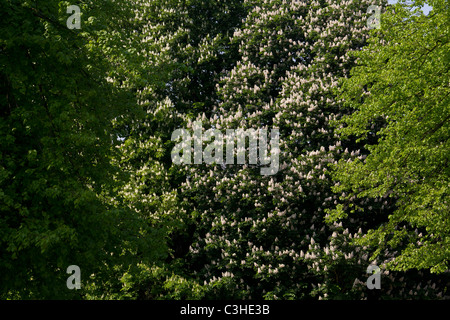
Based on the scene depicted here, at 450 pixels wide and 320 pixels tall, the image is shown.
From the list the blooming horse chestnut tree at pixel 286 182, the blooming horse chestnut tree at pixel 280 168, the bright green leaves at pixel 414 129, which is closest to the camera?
the bright green leaves at pixel 414 129

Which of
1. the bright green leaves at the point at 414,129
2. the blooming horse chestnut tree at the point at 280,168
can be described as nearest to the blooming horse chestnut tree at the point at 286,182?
the blooming horse chestnut tree at the point at 280,168

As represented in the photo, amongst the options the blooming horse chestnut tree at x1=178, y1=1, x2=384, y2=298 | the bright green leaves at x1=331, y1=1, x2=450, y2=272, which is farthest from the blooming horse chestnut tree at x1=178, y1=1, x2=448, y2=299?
the bright green leaves at x1=331, y1=1, x2=450, y2=272

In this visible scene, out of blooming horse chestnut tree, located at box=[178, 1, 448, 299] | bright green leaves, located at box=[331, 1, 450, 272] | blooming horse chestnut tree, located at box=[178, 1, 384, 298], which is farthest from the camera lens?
blooming horse chestnut tree, located at box=[178, 1, 384, 298]

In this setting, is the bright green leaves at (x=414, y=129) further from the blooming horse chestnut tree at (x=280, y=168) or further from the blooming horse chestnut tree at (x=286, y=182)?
the blooming horse chestnut tree at (x=280, y=168)

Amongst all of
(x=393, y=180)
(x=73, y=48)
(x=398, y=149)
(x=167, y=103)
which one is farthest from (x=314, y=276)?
(x=73, y=48)

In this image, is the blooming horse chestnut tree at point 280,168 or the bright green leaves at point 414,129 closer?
the bright green leaves at point 414,129

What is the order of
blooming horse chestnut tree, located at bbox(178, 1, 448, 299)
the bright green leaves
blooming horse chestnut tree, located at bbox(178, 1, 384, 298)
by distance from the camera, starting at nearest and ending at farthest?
the bright green leaves < blooming horse chestnut tree, located at bbox(178, 1, 448, 299) < blooming horse chestnut tree, located at bbox(178, 1, 384, 298)

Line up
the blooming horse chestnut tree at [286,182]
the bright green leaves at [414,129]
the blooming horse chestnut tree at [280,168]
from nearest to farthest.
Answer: the bright green leaves at [414,129]
the blooming horse chestnut tree at [286,182]
the blooming horse chestnut tree at [280,168]

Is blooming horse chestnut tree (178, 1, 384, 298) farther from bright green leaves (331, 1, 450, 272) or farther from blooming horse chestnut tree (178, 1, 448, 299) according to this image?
bright green leaves (331, 1, 450, 272)

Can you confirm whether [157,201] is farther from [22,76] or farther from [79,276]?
[22,76]

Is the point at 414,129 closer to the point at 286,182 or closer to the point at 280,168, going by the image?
the point at 286,182

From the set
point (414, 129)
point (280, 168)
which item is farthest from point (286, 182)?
point (414, 129)

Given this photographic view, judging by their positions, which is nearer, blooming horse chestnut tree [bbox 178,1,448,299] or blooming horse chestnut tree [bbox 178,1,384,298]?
blooming horse chestnut tree [bbox 178,1,448,299]

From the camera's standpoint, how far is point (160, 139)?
1959cm
